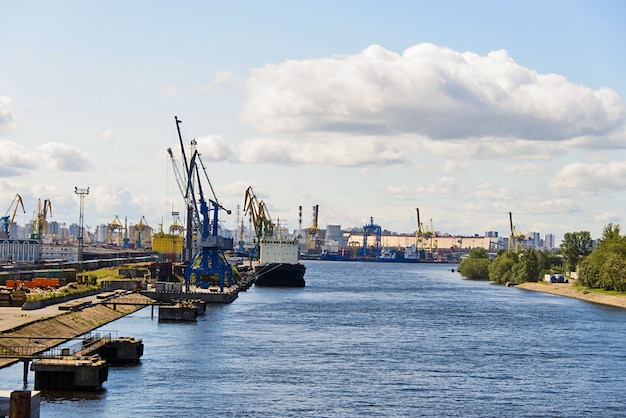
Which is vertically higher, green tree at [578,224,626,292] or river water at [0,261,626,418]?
green tree at [578,224,626,292]

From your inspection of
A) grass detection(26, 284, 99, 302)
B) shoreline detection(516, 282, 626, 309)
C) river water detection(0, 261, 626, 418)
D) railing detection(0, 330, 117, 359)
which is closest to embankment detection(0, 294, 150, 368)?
railing detection(0, 330, 117, 359)

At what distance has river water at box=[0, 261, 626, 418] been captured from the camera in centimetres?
5934

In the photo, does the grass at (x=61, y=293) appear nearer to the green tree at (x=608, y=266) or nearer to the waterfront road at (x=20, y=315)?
the waterfront road at (x=20, y=315)

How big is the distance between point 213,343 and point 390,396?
28917 mm

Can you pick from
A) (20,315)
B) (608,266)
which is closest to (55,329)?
(20,315)

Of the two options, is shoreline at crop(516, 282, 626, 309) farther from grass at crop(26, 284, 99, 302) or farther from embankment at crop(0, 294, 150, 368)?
grass at crop(26, 284, 99, 302)

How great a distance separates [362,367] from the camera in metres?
75.5

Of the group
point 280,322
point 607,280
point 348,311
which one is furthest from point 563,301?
point 280,322

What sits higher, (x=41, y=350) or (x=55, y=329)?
(x=55, y=329)

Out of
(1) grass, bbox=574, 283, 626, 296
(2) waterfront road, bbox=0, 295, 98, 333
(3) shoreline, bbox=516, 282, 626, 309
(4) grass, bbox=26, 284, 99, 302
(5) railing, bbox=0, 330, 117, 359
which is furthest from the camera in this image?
(1) grass, bbox=574, 283, 626, 296

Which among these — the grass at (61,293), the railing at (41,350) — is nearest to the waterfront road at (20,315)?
the grass at (61,293)

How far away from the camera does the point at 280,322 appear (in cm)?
11100

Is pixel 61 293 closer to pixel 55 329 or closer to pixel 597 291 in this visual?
pixel 55 329

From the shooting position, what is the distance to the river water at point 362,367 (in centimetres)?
5934
